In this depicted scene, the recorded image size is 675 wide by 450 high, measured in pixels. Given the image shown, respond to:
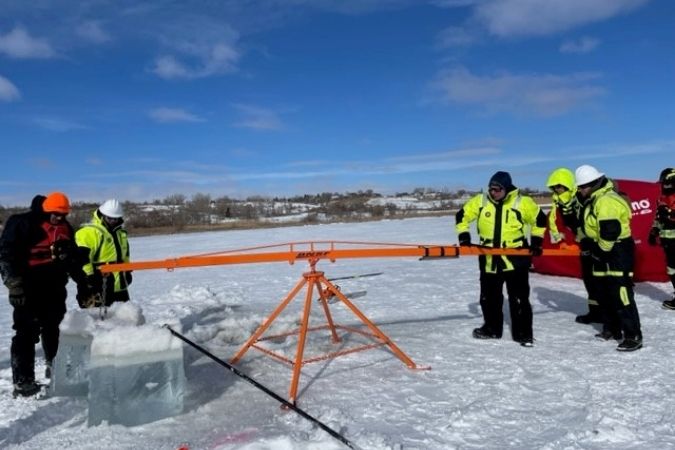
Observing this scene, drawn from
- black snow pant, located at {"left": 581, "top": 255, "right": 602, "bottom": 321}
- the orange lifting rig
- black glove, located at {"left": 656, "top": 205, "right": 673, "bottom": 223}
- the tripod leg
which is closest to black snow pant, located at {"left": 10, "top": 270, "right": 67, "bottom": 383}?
the orange lifting rig

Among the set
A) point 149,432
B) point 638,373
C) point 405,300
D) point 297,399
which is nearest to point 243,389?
point 297,399

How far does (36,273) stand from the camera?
4.90 meters

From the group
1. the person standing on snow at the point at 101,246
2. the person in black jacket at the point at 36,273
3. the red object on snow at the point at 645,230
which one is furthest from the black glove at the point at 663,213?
the person in black jacket at the point at 36,273

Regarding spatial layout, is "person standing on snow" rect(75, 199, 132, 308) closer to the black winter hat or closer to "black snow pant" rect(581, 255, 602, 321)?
the black winter hat

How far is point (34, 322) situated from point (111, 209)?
124 centimetres

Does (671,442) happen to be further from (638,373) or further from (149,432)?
(149,432)

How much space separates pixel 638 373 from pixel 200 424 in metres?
3.78

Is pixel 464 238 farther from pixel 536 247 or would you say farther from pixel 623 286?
pixel 623 286

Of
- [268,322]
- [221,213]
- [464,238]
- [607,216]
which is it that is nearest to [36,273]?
[268,322]

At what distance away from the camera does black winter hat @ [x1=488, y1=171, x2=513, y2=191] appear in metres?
5.83

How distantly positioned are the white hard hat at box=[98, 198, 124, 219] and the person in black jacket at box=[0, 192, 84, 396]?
35 cm

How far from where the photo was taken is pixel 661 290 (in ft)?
27.6

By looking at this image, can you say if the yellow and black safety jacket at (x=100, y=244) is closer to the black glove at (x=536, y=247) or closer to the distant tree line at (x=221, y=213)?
the black glove at (x=536, y=247)

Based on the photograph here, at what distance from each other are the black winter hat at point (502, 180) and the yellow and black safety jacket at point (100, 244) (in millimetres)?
3958
